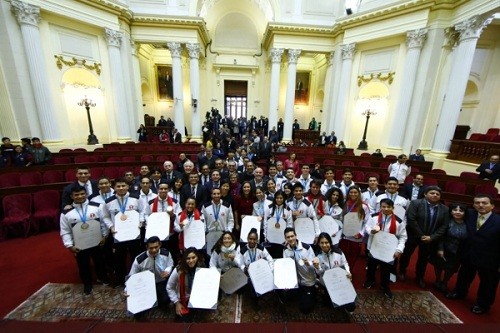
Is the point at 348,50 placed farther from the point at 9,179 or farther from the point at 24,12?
the point at 9,179

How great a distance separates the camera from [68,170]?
6324 mm

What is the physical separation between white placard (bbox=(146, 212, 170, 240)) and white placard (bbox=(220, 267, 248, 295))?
3.70ft

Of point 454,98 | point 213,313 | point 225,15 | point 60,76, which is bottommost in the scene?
point 213,313

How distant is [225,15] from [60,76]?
45.4 feet

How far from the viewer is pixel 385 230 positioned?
3.30m

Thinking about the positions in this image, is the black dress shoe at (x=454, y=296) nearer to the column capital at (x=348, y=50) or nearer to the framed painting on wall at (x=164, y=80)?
the column capital at (x=348, y=50)

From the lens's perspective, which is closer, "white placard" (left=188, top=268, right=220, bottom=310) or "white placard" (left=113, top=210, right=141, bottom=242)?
"white placard" (left=188, top=268, right=220, bottom=310)

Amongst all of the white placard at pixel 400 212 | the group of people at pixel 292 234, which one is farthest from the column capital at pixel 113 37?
the white placard at pixel 400 212

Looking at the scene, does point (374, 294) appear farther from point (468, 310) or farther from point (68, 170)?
point (68, 170)

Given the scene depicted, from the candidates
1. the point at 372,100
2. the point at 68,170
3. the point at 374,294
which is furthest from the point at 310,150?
the point at 68,170

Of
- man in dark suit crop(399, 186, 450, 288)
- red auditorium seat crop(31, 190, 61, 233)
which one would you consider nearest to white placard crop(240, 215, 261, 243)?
man in dark suit crop(399, 186, 450, 288)

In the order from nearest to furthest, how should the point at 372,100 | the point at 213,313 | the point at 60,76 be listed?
the point at 213,313 < the point at 60,76 < the point at 372,100

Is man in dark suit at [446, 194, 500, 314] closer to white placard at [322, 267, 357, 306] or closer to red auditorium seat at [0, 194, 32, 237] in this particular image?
white placard at [322, 267, 357, 306]

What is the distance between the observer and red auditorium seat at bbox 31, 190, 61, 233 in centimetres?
485
